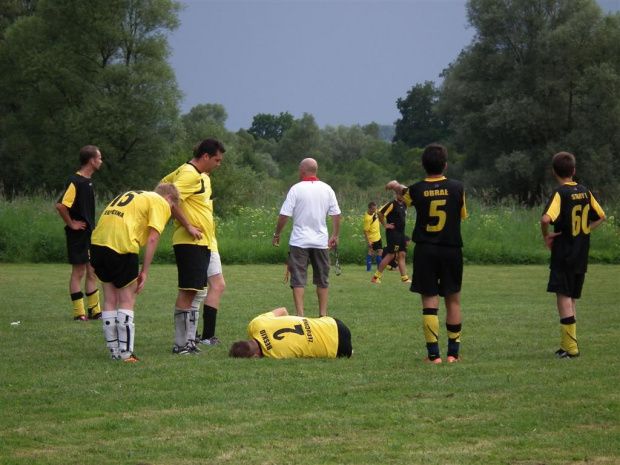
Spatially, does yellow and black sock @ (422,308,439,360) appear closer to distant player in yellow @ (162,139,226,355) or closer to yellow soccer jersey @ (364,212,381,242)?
→ distant player in yellow @ (162,139,226,355)

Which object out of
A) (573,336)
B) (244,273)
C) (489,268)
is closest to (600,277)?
(489,268)

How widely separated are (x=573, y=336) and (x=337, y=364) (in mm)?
2330

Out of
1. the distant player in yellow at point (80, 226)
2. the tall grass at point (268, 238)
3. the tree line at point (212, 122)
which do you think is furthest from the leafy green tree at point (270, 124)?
the distant player in yellow at point (80, 226)

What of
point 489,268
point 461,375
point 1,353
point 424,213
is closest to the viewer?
point 461,375

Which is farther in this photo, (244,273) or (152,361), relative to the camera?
(244,273)

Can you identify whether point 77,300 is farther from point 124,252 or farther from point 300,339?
point 300,339

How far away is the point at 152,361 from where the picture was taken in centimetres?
862

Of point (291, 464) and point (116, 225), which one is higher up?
point (116, 225)

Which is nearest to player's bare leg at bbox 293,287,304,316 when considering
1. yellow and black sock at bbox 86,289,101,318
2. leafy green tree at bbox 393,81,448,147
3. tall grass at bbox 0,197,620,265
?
yellow and black sock at bbox 86,289,101,318

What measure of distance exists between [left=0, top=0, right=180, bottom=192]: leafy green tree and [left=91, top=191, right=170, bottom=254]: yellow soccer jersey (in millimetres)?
47652

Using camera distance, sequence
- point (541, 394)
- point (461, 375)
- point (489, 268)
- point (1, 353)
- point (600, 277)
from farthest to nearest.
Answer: point (489, 268) → point (600, 277) → point (1, 353) → point (461, 375) → point (541, 394)

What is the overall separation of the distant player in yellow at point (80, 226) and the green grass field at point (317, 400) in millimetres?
404

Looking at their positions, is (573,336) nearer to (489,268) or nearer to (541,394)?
(541,394)

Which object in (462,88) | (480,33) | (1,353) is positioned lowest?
(1,353)
